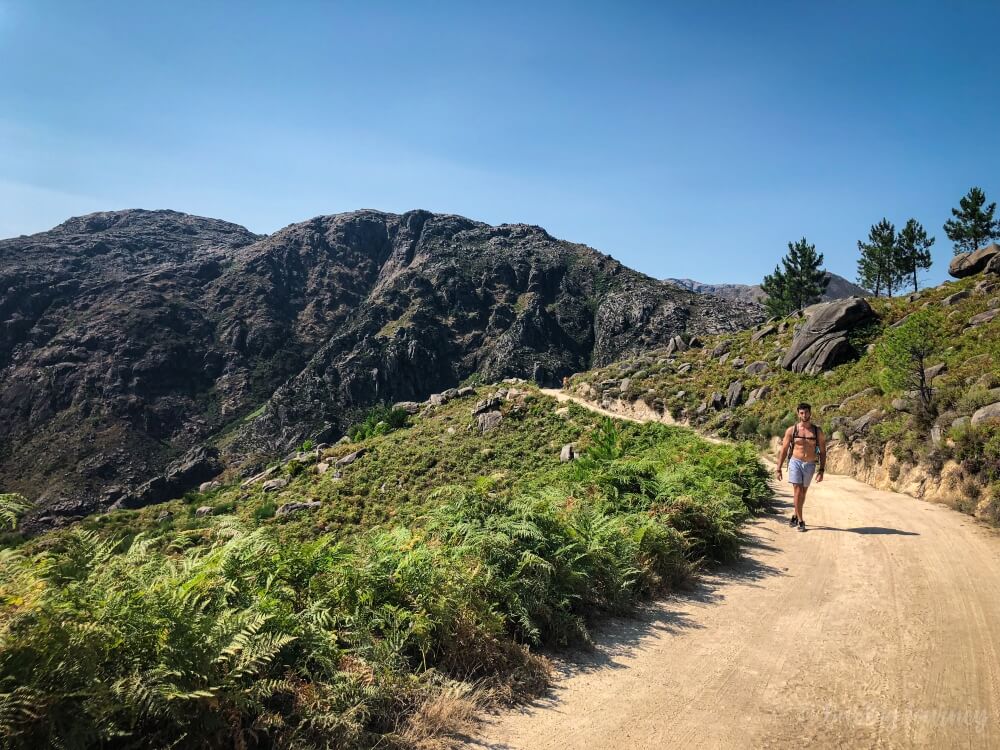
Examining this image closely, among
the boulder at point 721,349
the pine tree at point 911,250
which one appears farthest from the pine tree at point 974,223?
the boulder at point 721,349

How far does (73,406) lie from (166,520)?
127 m

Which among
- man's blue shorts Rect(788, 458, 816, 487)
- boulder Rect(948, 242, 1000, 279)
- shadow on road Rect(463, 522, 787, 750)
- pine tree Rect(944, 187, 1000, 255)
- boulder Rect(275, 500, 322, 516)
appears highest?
pine tree Rect(944, 187, 1000, 255)

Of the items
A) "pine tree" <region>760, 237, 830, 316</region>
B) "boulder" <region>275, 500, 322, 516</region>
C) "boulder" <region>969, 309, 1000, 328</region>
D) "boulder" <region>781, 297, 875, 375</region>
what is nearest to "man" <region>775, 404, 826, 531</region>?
"boulder" <region>969, 309, 1000, 328</region>

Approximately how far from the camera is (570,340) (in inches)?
6156

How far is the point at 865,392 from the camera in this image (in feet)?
71.9

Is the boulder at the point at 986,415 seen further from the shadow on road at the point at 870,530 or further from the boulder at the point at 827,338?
the boulder at the point at 827,338

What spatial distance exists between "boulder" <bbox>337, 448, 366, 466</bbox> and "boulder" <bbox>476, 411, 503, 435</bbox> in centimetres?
1002

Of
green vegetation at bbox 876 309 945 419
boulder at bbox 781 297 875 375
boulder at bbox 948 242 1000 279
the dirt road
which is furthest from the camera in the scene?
boulder at bbox 948 242 1000 279

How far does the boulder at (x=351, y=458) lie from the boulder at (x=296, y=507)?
6160 millimetres

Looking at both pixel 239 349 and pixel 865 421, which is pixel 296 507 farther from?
pixel 239 349

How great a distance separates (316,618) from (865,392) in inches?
982

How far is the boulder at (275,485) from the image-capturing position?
134 feet

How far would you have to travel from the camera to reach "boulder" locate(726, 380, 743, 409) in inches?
1268

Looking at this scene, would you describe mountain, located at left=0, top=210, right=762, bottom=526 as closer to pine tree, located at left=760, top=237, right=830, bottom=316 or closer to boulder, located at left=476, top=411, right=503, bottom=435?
pine tree, located at left=760, top=237, right=830, bottom=316
